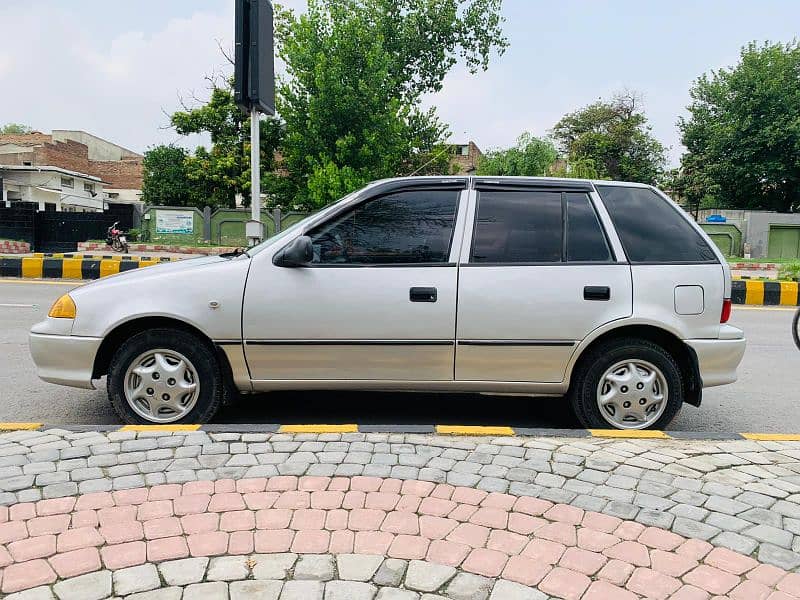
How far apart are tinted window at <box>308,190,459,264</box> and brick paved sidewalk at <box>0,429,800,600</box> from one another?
3.76 feet

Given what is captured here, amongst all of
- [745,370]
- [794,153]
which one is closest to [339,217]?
[745,370]

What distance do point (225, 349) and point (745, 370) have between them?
17.7ft

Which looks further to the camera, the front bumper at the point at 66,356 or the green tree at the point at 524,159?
the green tree at the point at 524,159

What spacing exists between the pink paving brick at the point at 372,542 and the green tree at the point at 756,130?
134 feet

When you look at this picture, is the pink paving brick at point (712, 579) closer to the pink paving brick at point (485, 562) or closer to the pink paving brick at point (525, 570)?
the pink paving brick at point (525, 570)

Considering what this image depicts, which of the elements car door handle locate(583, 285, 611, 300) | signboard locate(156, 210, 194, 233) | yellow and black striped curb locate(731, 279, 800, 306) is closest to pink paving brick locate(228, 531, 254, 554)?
car door handle locate(583, 285, 611, 300)

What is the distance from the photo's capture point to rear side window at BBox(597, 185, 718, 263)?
437 centimetres

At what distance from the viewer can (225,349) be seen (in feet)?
13.7

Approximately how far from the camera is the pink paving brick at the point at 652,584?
238cm

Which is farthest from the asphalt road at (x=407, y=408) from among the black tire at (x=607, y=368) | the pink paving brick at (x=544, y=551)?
the pink paving brick at (x=544, y=551)

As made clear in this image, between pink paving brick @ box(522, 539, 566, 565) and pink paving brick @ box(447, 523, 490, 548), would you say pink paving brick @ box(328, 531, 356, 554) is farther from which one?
pink paving brick @ box(522, 539, 566, 565)

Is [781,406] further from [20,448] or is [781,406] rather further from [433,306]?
[20,448]

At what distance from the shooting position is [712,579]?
2.48 m

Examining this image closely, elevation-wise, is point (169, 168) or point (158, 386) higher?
point (169, 168)
